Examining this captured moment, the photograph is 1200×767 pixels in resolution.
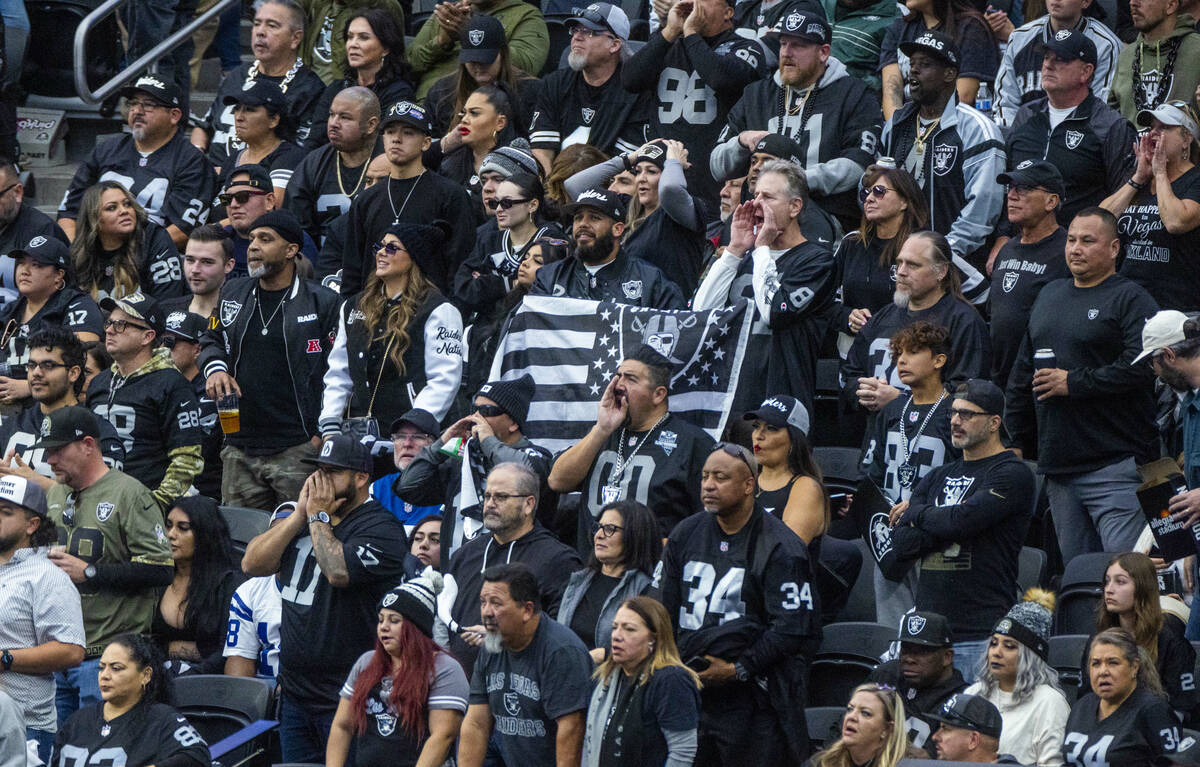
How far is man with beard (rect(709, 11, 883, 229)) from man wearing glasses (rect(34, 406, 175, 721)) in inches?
160

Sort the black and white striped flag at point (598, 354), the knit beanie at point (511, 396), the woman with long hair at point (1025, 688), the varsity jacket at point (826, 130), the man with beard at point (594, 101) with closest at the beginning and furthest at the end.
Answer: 1. the woman with long hair at point (1025, 688)
2. the knit beanie at point (511, 396)
3. the black and white striped flag at point (598, 354)
4. the varsity jacket at point (826, 130)
5. the man with beard at point (594, 101)

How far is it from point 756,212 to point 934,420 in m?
1.59

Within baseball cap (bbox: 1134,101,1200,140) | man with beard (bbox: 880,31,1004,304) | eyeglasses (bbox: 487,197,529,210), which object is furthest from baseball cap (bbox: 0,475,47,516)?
baseball cap (bbox: 1134,101,1200,140)

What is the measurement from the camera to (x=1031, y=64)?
480 inches

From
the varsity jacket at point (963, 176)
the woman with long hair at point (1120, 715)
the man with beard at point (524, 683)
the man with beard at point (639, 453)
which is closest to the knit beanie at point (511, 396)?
the man with beard at point (639, 453)

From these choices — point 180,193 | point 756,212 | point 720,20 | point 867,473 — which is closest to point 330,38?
point 180,193

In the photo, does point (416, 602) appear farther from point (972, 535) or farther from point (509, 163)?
point (509, 163)

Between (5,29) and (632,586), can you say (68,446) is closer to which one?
(632,586)

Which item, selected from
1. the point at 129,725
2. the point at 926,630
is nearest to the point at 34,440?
the point at 129,725

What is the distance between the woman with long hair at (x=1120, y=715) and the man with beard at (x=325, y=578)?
3.27 m

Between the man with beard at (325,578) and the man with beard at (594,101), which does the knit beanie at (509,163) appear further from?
the man with beard at (325,578)

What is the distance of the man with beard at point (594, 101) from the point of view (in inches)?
494

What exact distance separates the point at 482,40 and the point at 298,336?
9.51 ft

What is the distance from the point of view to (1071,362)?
9672 mm
